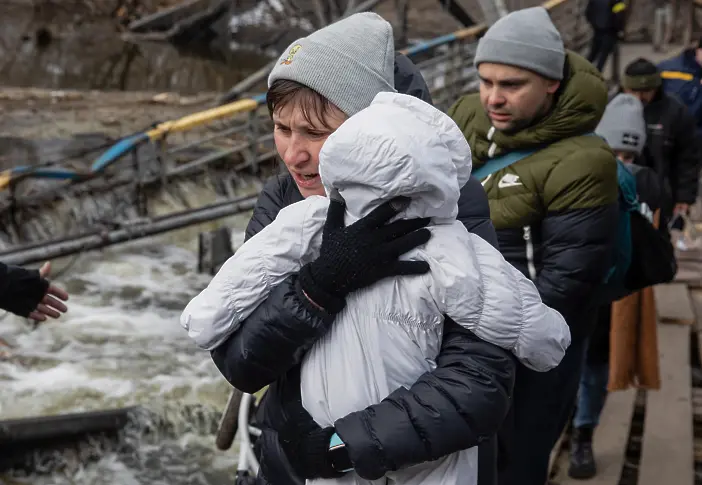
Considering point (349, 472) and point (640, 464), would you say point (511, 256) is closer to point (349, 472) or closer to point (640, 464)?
point (349, 472)

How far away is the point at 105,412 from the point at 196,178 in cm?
475

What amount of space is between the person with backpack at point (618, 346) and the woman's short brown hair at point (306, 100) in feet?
7.96

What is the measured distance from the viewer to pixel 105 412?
5.25 metres

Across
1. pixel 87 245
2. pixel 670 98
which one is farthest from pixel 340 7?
pixel 670 98

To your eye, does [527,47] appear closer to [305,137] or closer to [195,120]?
[305,137]

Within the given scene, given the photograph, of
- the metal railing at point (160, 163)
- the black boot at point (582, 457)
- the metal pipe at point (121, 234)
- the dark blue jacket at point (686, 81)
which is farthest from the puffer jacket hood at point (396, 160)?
the metal railing at point (160, 163)

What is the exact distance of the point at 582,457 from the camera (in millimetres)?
4129

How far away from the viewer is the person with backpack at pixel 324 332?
5.66ft

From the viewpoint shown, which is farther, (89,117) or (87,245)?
(89,117)

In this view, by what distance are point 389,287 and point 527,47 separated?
154 centimetres

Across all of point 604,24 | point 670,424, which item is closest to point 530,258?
point 670,424

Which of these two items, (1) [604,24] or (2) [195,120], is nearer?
(2) [195,120]

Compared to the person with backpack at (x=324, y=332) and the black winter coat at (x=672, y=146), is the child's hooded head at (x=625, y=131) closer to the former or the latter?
the black winter coat at (x=672, y=146)

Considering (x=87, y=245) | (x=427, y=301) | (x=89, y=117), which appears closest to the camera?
(x=427, y=301)
